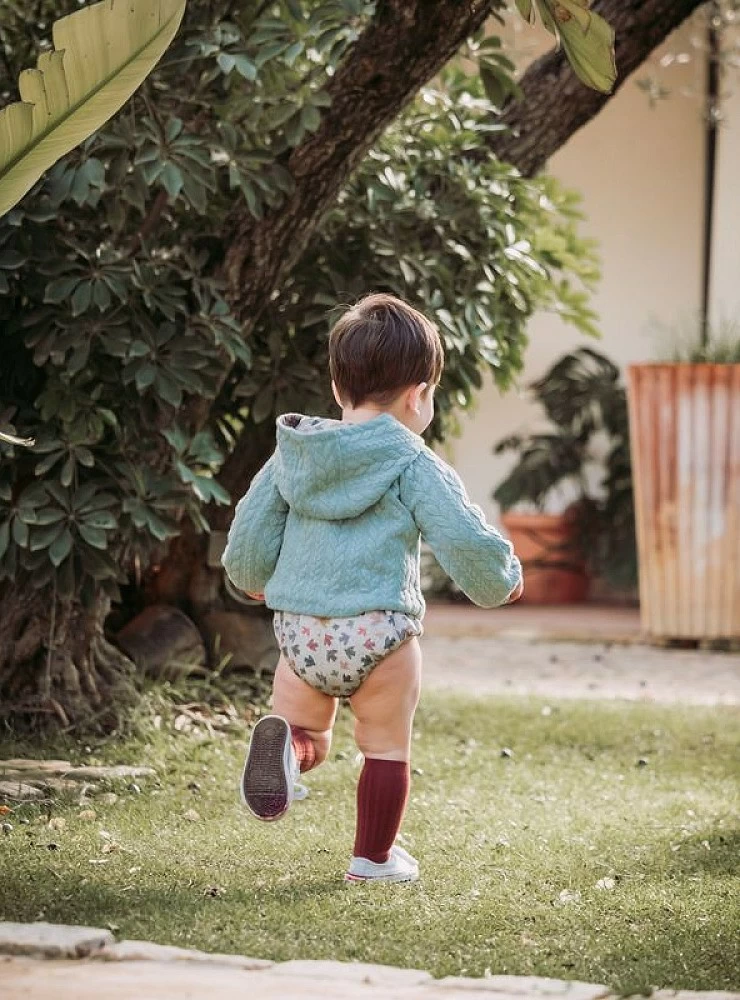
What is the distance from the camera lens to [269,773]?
3.04 metres

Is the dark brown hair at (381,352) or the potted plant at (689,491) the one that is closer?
the dark brown hair at (381,352)

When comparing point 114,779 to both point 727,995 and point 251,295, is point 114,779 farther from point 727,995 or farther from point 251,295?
point 727,995

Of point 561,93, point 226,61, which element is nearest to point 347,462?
point 226,61

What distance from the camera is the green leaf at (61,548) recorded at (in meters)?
4.12

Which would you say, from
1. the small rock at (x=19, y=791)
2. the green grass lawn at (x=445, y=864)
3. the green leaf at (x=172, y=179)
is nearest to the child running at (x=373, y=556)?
the green grass lawn at (x=445, y=864)

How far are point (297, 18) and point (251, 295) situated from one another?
0.82m

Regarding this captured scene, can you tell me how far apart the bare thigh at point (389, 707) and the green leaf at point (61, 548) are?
49.8 inches

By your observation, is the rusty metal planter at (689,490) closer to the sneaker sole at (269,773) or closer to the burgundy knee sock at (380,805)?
the burgundy knee sock at (380,805)

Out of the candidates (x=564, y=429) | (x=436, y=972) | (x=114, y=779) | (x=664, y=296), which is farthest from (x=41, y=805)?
(x=664, y=296)

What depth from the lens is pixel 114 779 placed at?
4090 millimetres

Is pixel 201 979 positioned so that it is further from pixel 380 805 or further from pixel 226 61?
pixel 226 61

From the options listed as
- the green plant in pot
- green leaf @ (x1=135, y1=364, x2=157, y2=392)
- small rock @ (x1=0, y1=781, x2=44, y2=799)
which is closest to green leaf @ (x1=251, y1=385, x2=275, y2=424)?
green leaf @ (x1=135, y1=364, x2=157, y2=392)

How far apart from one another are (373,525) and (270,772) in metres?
0.53

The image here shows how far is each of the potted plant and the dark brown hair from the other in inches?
185
